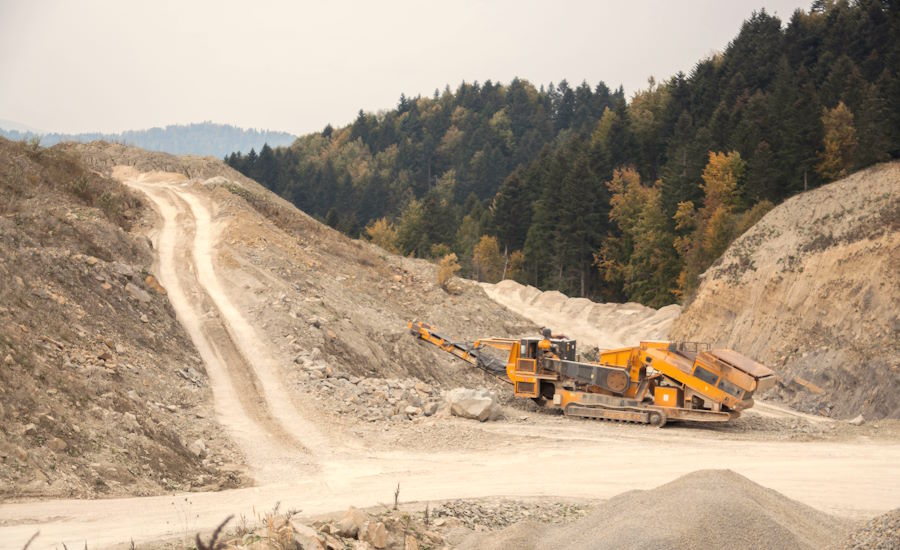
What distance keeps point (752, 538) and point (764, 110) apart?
50494 millimetres

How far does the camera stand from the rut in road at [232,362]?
18.1m

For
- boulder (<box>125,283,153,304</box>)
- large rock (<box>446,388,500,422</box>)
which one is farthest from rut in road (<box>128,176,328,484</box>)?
large rock (<box>446,388,500,422</box>)

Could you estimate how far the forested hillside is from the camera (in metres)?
47.2

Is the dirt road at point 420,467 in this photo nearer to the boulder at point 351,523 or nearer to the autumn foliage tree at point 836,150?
the boulder at point 351,523

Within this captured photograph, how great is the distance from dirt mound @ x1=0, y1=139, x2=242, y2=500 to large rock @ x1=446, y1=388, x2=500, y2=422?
21.0 feet

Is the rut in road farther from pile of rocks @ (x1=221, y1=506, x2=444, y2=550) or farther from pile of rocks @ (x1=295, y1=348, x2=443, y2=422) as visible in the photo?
pile of rocks @ (x1=221, y1=506, x2=444, y2=550)

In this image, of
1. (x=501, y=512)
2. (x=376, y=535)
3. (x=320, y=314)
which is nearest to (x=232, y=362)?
(x=320, y=314)

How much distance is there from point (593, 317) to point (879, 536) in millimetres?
42419

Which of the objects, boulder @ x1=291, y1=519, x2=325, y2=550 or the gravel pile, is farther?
boulder @ x1=291, y1=519, x2=325, y2=550

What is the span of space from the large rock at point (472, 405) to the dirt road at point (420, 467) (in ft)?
1.40

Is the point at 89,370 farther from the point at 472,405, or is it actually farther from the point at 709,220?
the point at 709,220

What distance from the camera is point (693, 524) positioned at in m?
11.3

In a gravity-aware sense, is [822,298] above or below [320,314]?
above

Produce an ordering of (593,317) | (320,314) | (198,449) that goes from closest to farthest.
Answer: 1. (198,449)
2. (320,314)
3. (593,317)
